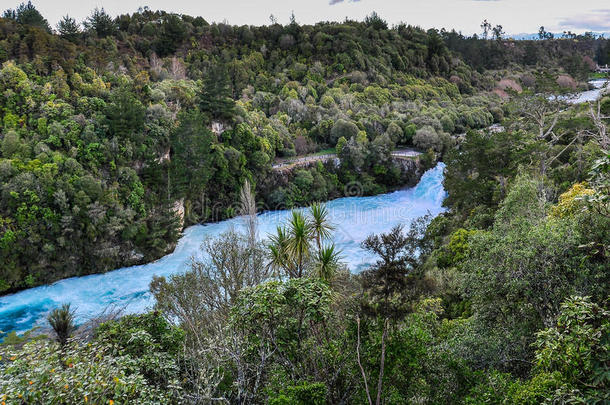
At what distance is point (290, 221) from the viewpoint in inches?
431

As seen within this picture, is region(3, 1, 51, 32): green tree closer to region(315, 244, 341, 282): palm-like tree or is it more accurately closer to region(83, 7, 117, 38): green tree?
region(83, 7, 117, 38): green tree

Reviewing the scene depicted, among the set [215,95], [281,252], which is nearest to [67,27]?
[215,95]

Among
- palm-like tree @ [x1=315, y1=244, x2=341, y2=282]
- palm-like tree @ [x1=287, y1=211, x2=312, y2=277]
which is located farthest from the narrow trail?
palm-like tree @ [x1=315, y1=244, x2=341, y2=282]

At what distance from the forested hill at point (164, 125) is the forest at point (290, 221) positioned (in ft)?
0.53

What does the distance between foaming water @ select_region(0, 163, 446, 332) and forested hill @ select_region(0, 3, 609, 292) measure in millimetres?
966

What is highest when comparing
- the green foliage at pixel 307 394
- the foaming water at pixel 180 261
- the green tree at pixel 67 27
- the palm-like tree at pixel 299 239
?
the green tree at pixel 67 27

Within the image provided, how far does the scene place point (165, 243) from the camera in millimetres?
25250

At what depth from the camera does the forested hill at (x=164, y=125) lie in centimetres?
2208

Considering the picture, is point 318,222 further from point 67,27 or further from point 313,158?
point 67,27

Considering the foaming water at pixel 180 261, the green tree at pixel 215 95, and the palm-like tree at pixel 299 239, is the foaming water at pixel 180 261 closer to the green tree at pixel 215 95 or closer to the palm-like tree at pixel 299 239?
the palm-like tree at pixel 299 239

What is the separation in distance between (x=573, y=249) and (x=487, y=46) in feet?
300

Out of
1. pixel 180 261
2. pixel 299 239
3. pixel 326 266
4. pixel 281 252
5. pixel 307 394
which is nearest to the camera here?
pixel 307 394

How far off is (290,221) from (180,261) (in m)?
15.9

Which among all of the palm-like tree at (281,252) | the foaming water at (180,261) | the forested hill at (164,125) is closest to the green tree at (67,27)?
the forested hill at (164,125)
